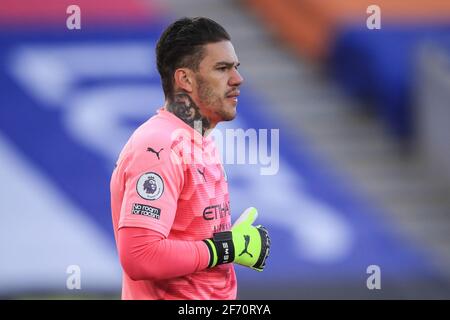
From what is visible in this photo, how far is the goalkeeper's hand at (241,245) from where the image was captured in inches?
127

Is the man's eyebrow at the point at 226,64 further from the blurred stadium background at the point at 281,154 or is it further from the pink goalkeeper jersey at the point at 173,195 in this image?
the blurred stadium background at the point at 281,154

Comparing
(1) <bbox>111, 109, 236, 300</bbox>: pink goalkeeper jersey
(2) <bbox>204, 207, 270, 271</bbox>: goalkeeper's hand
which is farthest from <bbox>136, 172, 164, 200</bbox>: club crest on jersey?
(2) <bbox>204, 207, 270, 271</bbox>: goalkeeper's hand

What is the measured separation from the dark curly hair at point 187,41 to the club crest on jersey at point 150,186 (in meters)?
0.49

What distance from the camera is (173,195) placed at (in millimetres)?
3135

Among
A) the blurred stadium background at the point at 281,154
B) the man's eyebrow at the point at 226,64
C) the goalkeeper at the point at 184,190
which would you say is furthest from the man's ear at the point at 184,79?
the blurred stadium background at the point at 281,154

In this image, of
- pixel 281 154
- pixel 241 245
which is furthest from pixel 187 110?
pixel 281 154

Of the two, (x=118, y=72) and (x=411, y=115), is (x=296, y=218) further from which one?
(x=118, y=72)

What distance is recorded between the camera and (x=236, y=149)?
6621 millimetres

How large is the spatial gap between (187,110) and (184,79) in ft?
0.37

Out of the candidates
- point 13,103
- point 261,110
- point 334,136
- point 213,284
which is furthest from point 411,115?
point 213,284

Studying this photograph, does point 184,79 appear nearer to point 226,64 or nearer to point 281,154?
point 226,64

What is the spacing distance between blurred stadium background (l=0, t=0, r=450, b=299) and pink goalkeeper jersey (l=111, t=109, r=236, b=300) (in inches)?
120

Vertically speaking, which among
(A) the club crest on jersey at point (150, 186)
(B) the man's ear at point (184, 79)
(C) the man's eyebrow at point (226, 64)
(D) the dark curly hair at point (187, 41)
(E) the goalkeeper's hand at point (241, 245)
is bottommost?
(E) the goalkeeper's hand at point (241, 245)

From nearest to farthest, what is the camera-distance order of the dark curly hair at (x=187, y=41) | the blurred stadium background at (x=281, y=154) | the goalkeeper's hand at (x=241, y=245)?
the goalkeeper's hand at (x=241, y=245)
the dark curly hair at (x=187, y=41)
the blurred stadium background at (x=281, y=154)
